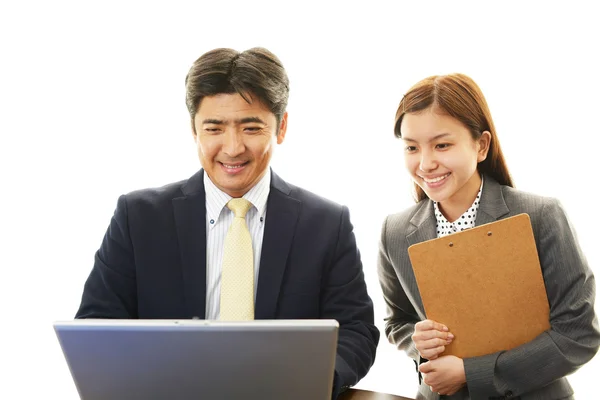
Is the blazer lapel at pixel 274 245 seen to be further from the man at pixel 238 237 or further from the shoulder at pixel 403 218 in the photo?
the shoulder at pixel 403 218

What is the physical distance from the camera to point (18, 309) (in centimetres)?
389

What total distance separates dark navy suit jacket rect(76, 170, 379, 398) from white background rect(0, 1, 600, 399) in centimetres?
149

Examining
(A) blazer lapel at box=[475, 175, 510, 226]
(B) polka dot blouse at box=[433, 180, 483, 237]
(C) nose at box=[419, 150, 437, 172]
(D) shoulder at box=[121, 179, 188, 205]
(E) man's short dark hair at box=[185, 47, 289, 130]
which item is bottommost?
(B) polka dot blouse at box=[433, 180, 483, 237]

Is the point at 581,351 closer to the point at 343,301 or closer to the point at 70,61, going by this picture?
the point at 343,301

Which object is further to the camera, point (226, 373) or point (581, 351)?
point (581, 351)

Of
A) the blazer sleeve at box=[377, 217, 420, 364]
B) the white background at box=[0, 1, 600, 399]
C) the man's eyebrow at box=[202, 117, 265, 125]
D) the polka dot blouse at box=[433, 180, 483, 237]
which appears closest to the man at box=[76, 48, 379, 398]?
the man's eyebrow at box=[202, 117, 265, 125]

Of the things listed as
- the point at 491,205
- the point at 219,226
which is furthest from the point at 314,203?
the point at 491,205

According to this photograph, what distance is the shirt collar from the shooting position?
2.20 meters

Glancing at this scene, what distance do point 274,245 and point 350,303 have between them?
0.97 feet

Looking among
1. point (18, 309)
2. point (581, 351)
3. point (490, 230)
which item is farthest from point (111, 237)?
point (18, 309)

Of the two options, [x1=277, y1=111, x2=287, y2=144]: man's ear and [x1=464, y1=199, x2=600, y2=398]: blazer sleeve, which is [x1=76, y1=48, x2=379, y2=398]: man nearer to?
[x1=277, y1=111, x2=287, y2=144]: man's ear

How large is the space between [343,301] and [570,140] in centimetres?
201

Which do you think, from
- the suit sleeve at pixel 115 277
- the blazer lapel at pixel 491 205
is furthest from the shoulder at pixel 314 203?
the suit sleeve at pixel 115 277

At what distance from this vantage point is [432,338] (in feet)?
6.35
